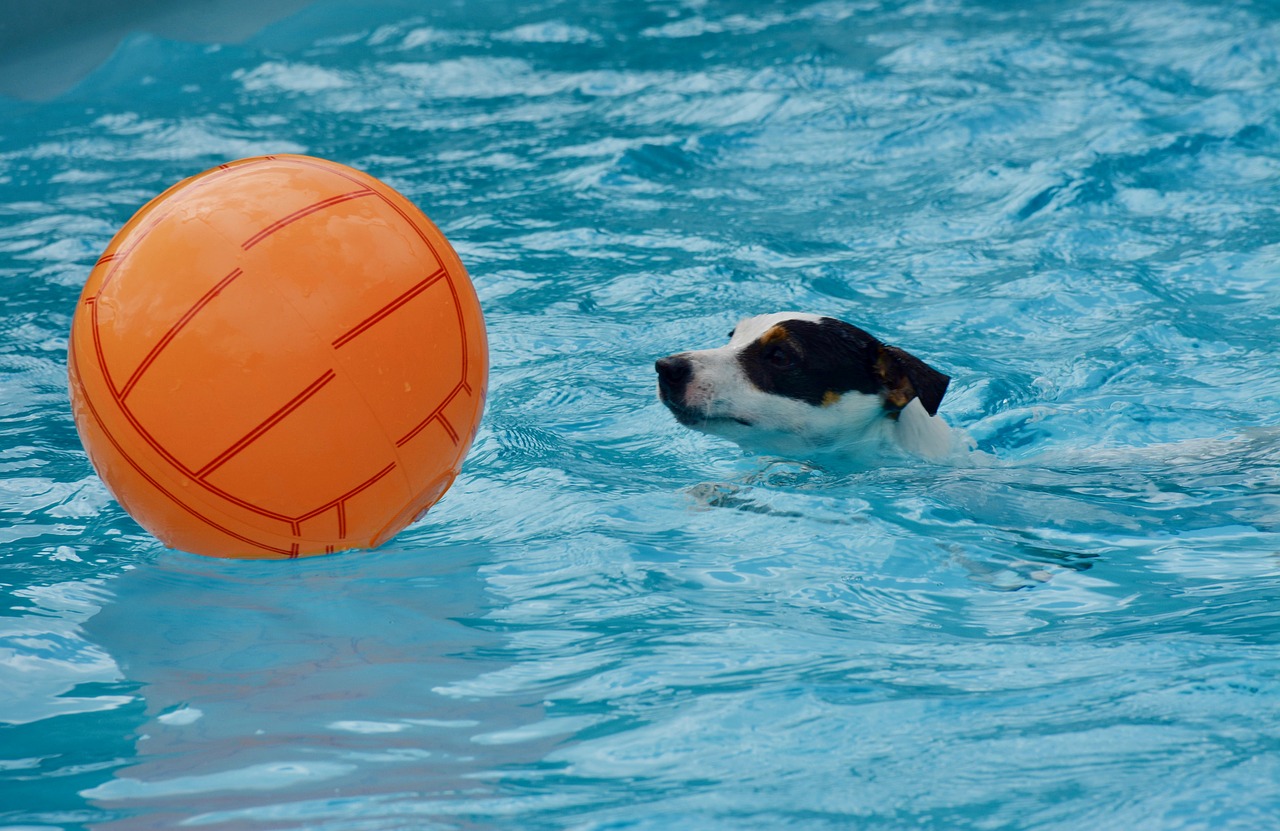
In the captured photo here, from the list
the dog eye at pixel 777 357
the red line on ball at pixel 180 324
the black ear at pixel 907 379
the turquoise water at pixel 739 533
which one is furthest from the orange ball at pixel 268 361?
the black ear at pixel 907 379

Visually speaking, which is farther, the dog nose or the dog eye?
the dog eye

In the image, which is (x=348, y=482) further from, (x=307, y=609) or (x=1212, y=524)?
(x=1212, y=524)

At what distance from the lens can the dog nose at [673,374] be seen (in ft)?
14.5

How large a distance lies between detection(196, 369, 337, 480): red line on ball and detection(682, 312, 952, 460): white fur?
4.84 ft

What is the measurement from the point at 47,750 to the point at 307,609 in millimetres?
820

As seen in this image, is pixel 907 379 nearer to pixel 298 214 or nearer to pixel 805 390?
pixel 805 390

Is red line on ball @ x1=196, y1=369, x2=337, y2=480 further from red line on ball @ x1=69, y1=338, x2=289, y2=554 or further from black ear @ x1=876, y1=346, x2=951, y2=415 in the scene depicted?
black ear @ x1=876, y1=346, x2=951, y2=415

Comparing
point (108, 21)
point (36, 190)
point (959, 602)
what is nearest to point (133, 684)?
point (959, 602)

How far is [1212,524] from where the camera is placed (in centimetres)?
429

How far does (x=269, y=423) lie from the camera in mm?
3264

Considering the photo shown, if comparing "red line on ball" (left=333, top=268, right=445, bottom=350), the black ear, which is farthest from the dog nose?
"red line on ball" (left=333, top=268, right=445, bottom=350)

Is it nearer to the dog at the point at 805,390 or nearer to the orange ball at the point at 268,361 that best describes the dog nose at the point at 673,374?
the dog at the point at 805,390

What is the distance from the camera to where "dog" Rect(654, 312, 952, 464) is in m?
4.46

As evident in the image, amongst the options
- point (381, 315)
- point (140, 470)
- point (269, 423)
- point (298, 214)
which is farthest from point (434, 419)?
point (140, 470)
